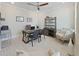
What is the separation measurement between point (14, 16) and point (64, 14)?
2.05 feet

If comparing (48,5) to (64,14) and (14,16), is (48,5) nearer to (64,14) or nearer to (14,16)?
(64,14)

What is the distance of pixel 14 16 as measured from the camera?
1.41m

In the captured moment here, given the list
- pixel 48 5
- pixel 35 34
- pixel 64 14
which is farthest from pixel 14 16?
pixel 64 14

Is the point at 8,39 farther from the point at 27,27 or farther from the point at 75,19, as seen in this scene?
the point at 75,19

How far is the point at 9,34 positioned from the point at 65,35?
27.4 inches

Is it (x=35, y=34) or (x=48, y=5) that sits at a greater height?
(x=48, y=5)

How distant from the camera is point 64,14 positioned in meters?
1.39

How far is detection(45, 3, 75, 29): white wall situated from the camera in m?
1.38

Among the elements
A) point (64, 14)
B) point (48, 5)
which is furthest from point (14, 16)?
point (64, 14)

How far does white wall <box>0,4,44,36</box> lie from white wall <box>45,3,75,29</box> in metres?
0.19

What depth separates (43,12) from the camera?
1411 millimetres

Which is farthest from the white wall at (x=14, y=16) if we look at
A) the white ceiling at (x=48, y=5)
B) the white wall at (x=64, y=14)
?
the white wall at (x=64, y=14)

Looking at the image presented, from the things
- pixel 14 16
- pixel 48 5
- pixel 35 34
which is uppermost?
pixel 48 5

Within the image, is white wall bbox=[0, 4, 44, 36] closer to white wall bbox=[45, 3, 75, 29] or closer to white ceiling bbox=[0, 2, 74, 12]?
white ceiling bbox=[0, 2, 74, 12]
